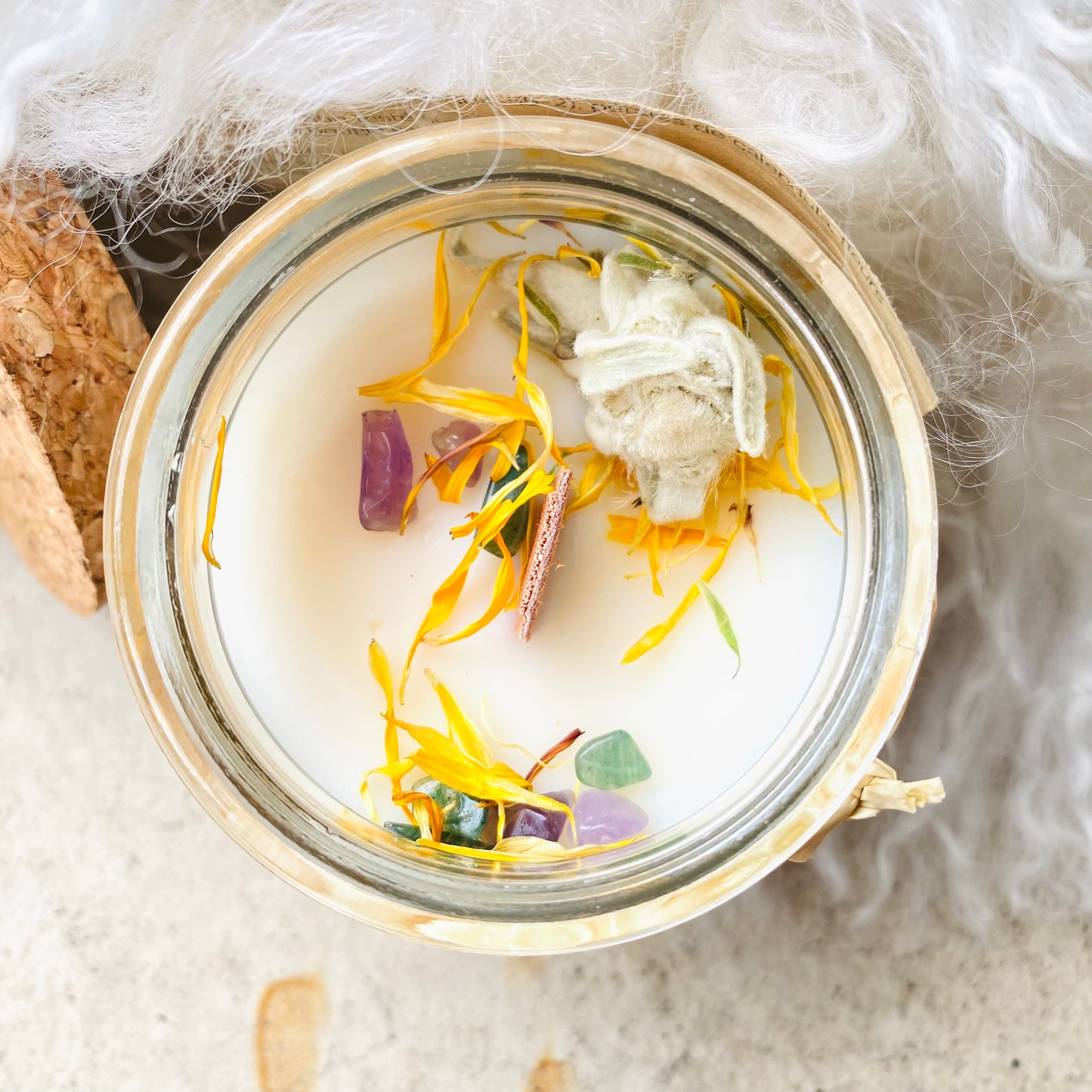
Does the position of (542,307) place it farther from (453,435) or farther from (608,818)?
(608,818)

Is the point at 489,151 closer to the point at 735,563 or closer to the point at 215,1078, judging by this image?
the point at 735,563

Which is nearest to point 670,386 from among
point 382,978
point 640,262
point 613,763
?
point 640,262

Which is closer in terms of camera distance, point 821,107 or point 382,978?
point 821,107

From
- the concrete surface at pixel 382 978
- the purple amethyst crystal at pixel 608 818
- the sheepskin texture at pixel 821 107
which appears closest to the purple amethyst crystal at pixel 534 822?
the purple amethyst crystal at pixel 608 818

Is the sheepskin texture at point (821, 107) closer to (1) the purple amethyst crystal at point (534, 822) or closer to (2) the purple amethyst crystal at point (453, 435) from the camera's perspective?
(2) the purple amethyst crystal at point (453, 435)

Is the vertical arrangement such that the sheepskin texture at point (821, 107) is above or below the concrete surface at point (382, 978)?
above

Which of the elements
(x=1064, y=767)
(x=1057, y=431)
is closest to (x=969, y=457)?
(x=1057, y=431)
